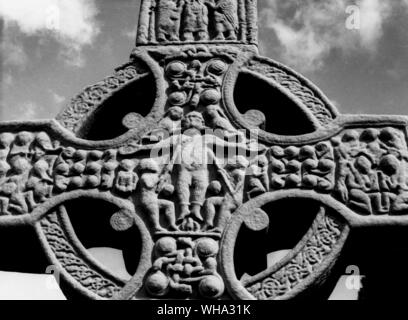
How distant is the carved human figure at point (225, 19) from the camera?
184 inches

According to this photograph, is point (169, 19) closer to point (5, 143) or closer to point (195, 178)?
point (195, 178)

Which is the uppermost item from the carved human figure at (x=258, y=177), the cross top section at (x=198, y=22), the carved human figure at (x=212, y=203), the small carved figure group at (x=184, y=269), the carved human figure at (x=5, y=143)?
the cross top section at (x=198, y=22)

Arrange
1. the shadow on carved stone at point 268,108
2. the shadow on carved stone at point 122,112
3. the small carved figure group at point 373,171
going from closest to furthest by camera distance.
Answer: the small carved figure group at point 373,171
the shadow on carved stone at point 268,108
the shadow on carved stone at point 122,112

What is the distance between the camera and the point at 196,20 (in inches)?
188

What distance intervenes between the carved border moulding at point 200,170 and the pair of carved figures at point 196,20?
11 millimetres

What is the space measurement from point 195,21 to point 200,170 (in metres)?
1.15

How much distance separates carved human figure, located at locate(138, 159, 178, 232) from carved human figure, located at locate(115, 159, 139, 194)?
4 centimetres

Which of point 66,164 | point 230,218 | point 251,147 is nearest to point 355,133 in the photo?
point 251,147

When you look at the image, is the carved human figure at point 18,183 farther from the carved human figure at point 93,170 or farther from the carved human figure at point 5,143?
the carved human figure at point 93,170

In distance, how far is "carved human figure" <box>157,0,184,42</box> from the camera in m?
4.73

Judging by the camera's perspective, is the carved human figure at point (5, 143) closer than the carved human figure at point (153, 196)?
No

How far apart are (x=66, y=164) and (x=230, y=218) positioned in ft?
3.63

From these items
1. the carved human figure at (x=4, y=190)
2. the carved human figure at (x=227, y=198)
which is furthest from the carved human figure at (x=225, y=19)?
the carved human figure at (x=4, y=190)

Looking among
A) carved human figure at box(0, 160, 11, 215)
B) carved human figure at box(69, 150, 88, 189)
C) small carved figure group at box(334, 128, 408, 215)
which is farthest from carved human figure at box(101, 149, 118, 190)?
small carved figure group at box(334, 128, 408, 215)
